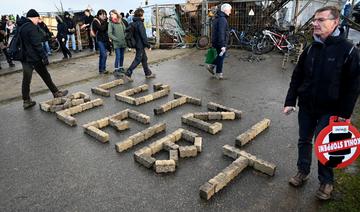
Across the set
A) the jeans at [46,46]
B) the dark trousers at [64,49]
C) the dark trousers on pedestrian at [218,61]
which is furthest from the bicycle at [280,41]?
the jeans at [46,46]

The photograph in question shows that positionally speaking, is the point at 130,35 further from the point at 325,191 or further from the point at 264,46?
the point at 325,191

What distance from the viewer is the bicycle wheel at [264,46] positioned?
1159 cm

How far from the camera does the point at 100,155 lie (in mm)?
4277

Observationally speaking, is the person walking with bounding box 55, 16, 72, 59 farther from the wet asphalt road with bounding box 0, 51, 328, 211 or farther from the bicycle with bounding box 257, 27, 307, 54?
the bicycle with bounding box 257, 27, 307, 54

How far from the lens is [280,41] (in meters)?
11.3

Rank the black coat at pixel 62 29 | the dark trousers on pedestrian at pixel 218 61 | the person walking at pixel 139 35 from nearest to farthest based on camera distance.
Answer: the person walking at pixel 139 35 < the dark trousers on pedestrian at pixel 218 61 < the black coat at pixel 62 29

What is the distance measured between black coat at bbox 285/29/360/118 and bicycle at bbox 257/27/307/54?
27.2 ft

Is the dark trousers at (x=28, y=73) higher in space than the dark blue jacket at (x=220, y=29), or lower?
lower

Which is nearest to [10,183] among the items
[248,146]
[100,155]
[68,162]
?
[68,162]

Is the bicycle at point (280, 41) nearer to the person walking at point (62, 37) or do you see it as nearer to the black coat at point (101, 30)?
the black coat at point (101, 30)

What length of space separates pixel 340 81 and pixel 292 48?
8786 millimetres

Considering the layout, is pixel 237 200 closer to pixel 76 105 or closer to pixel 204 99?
pixel 204 99

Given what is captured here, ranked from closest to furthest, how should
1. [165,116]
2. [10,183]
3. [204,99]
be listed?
1. [10,183]
2. [165,116]
3. [204,99]

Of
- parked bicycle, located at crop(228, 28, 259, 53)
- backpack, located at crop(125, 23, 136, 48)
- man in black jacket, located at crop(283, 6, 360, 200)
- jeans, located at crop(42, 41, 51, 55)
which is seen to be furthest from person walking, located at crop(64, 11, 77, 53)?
man in black jacket, located at crop(283, 6, 360, 200)
